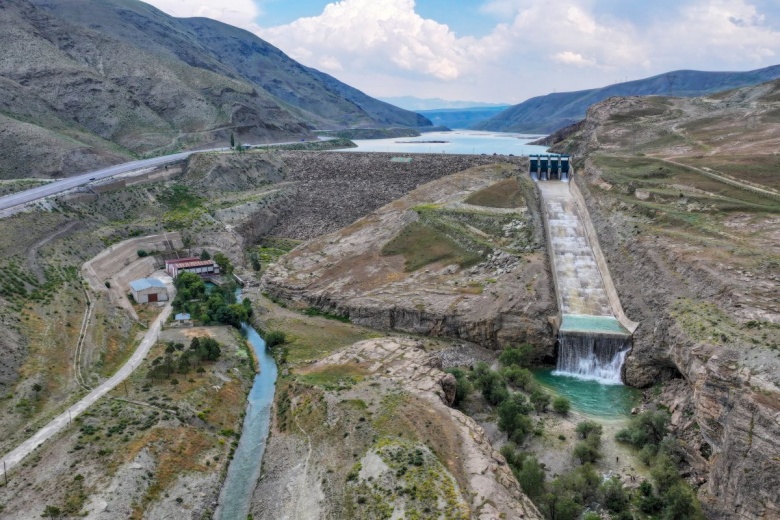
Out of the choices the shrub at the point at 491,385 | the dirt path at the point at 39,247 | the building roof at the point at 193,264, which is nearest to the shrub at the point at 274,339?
the shrub at the point at 491,385

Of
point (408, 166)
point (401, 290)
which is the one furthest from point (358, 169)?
point (401, 290)

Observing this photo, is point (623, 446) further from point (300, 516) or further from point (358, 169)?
point (358, 169)

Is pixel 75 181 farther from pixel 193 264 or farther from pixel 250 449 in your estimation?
pixel 250 449

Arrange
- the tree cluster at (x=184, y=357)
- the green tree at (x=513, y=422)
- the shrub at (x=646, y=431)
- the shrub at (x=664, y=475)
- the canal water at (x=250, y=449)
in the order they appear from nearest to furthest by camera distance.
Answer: the shrub at (x=664, y=475) < the canal water at (x=250, y=449) < the shrub at (x=646, y=431) < the green tree at (x=513, y=422) < the tree cluster at (x=184, y=357)

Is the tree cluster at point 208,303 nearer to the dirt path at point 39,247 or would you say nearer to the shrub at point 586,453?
the dirt path at point 39,247

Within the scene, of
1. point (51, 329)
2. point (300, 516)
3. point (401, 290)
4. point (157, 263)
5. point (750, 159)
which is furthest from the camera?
point (157, 263)
